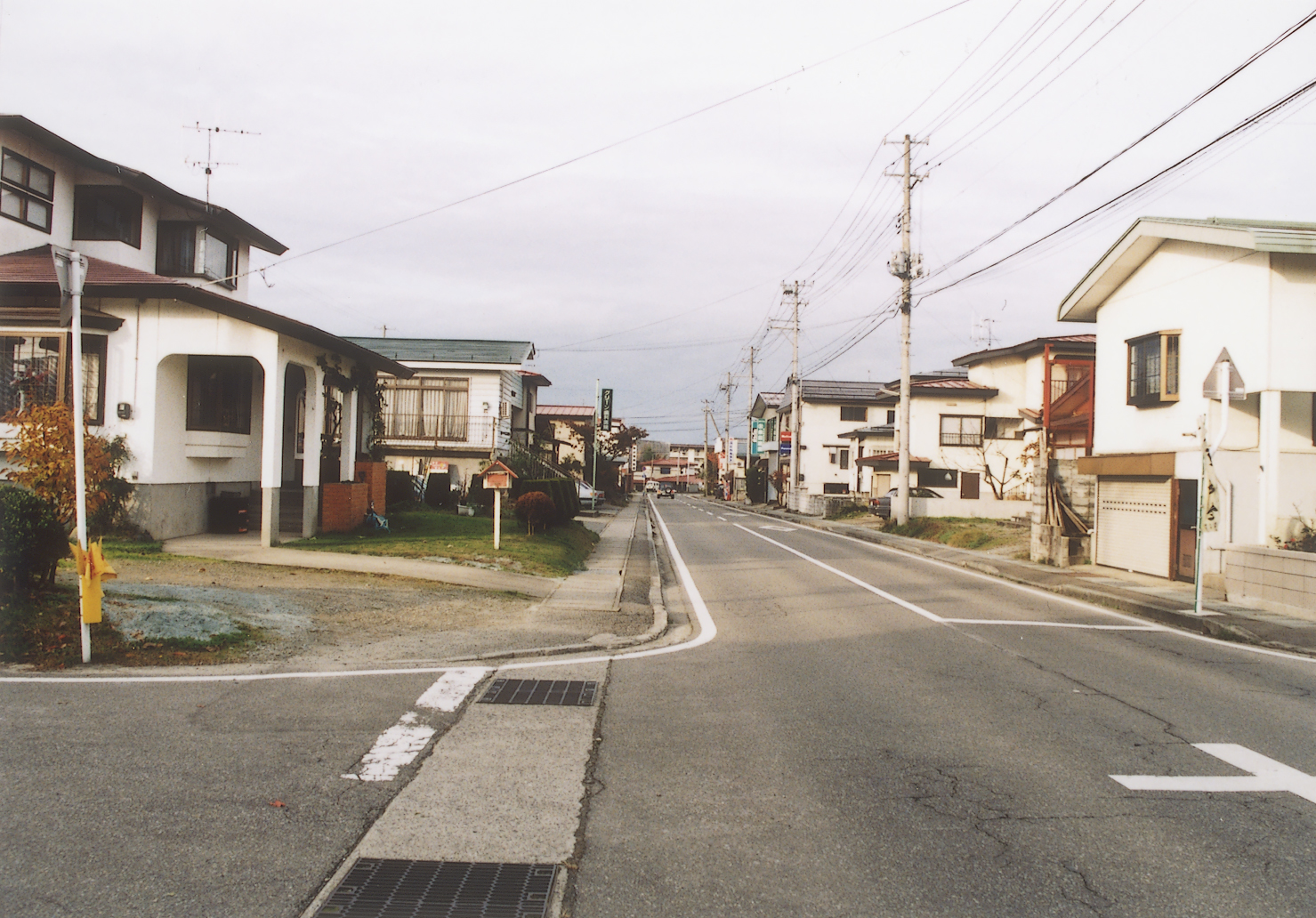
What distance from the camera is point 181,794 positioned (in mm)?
4754

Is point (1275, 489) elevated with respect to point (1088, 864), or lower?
elevated

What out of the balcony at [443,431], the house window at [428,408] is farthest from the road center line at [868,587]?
the house window at [428,408]

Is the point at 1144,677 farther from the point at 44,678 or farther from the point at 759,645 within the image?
the point at 44,678

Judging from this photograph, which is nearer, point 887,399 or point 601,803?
point 601,803

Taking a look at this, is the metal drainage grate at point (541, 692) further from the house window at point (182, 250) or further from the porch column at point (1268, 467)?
the house window at point (182, 250)

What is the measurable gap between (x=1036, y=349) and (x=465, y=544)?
30144mm

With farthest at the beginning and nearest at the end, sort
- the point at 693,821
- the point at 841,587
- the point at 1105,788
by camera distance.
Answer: the point at 841,587 < the point at 1105,788 < the point at 693,821

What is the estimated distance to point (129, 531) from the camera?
15664 millimetres

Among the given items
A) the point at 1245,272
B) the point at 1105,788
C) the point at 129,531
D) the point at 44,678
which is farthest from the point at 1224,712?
the point at 129,531

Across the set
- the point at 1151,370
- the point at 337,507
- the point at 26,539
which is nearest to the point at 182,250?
the point at 337,507

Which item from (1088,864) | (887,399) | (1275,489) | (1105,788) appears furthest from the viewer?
(887,399)

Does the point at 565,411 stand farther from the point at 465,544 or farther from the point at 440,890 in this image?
the point at 440,890

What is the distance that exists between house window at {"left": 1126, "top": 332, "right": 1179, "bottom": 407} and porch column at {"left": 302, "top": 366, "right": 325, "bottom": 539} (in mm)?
16644

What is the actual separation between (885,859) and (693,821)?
0.99 m
